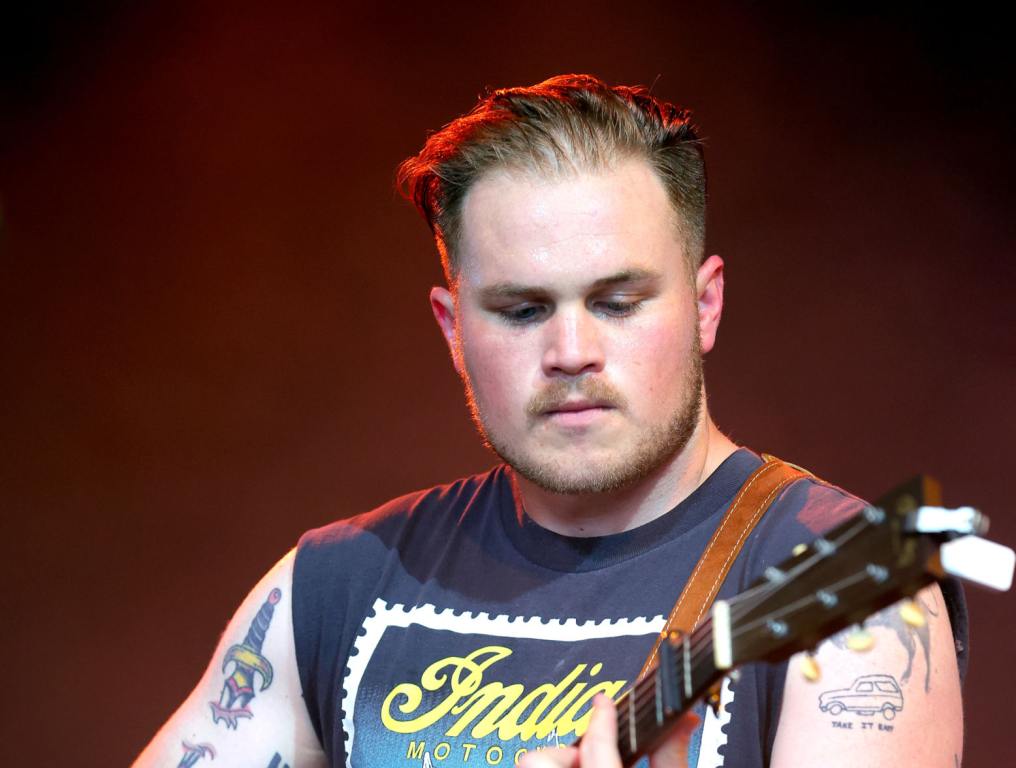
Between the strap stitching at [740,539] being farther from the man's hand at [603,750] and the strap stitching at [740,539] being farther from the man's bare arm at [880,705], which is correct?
the man's hand at [603,750]

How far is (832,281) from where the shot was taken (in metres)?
4.38

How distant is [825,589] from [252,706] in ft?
5.45

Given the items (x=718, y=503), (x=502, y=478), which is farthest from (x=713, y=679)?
(x=502, y=478)

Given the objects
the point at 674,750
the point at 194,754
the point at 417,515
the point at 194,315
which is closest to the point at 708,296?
the point at 417,515

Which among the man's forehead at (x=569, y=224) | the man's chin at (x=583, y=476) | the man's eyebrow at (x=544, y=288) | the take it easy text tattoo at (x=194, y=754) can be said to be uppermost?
the man's forehead at (x=569, y=224)

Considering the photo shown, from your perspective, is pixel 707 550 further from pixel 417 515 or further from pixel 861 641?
pixel 861 641

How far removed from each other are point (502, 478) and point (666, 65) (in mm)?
2128

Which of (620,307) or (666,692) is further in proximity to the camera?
(620,307)

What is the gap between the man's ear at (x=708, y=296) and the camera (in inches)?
107

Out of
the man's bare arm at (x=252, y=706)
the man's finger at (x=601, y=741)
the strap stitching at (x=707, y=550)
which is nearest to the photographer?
the man's finger at (x=601, y=741)

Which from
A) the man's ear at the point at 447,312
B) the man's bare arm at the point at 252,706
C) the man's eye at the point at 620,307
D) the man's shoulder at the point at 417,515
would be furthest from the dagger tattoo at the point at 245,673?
the man's eye at the point at 620,307

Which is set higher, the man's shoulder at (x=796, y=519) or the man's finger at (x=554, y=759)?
the man's shoulder at (x=796, y=519)

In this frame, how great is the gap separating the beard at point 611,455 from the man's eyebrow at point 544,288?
18 cm

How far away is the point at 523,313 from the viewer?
8.42 ft
